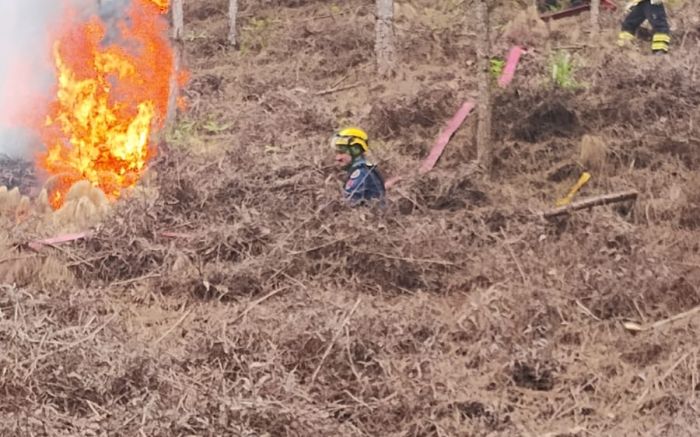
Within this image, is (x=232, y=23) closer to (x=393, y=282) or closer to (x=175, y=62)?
(x=175, y=62)

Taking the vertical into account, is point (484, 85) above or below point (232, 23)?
above

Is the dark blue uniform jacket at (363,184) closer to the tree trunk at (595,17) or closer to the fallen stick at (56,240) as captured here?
the fallen stick at (56,240)

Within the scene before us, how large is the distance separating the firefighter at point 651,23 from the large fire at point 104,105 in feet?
21.4

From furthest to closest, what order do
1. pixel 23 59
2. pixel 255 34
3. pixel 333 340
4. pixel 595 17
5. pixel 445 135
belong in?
pixel 255 34 → pixel 23 59 → pixel 595 17 → pixel 445 135 → pixel 333 340

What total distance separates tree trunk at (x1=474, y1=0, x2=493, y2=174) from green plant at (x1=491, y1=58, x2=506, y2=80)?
6.67 ft

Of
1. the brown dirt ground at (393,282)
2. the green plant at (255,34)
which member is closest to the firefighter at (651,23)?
the brown dirt ground at (393,282)

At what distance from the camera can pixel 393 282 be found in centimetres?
767

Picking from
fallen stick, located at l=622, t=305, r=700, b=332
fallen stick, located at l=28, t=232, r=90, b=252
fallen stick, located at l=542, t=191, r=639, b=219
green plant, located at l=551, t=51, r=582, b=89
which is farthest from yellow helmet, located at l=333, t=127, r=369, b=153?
fallen stick, located at l=622, t=305, r=700, b=332

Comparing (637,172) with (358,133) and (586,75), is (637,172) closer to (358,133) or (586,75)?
(586,75)

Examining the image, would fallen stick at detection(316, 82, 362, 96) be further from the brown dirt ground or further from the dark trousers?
the dark trousers

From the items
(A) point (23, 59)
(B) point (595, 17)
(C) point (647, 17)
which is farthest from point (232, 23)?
(C) point (647, 17)

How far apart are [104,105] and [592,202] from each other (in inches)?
280

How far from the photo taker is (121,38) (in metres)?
15.2

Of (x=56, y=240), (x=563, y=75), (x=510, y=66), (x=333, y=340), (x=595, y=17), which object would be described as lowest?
(x=56, y=240)
